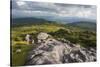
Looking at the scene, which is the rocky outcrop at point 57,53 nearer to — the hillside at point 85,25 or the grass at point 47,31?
the grass at point 47,31

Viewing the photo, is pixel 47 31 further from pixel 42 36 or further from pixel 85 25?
pixel 85 25

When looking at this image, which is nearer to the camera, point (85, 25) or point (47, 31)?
point (47, 31)

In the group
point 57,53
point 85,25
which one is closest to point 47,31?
point 57,53

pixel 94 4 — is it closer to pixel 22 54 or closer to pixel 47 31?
pixel 47 31

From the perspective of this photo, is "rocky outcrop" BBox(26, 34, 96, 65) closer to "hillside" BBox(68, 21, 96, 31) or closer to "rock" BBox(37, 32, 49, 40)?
"rock" BBox(37, 32, 49, 40)

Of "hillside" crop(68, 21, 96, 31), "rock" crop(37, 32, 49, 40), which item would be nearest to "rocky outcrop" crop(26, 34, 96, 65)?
"rock" crop(37, 32, 49, 40)

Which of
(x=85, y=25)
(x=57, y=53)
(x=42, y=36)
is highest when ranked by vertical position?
(x=85, y=25)
